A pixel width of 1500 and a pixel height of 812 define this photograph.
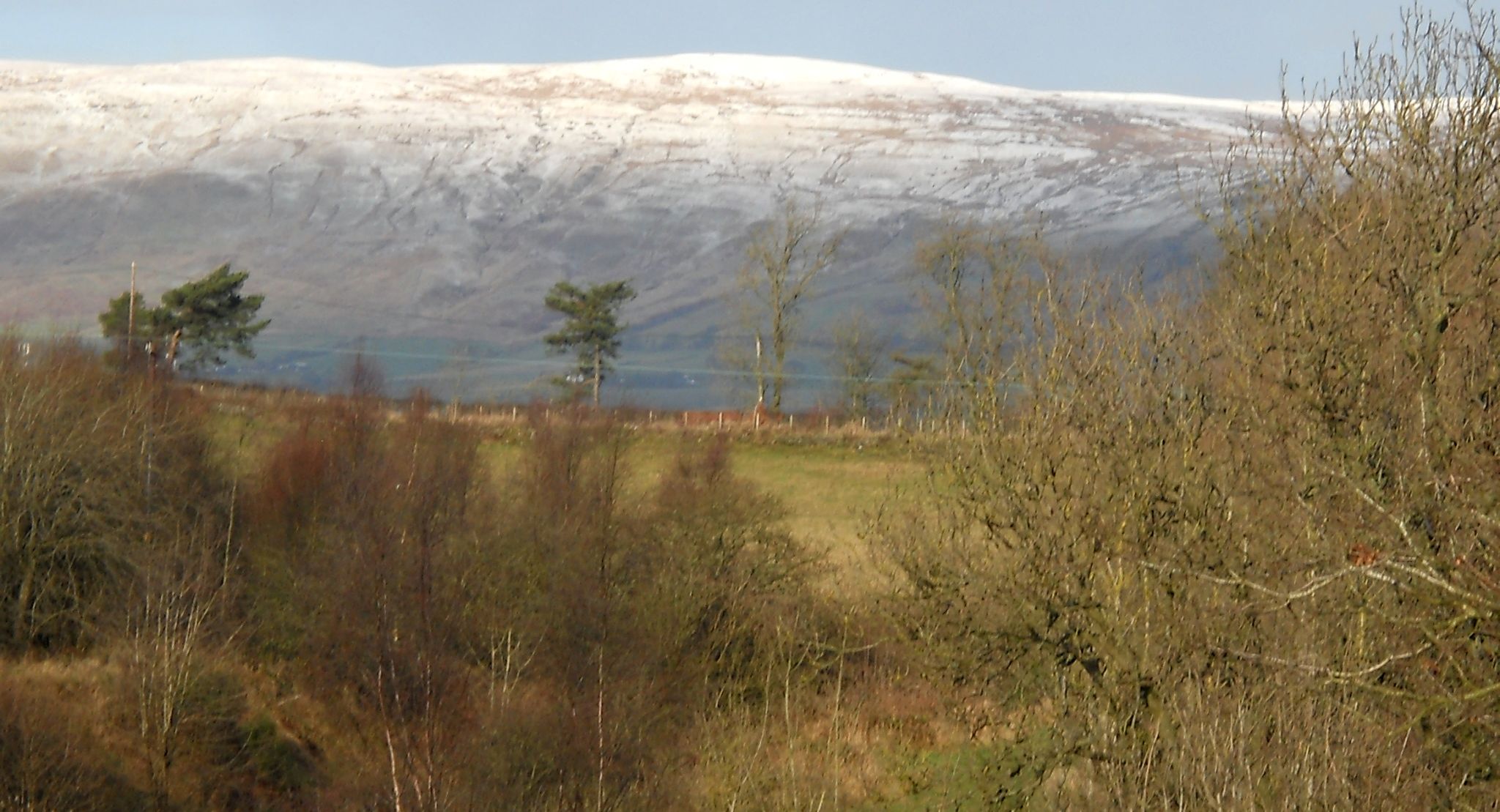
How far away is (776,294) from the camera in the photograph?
190ft

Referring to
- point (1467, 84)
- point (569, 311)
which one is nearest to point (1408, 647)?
point (1467, 84)

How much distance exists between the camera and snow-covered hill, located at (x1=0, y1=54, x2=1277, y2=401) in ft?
452

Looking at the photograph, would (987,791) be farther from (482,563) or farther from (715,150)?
(715,150)

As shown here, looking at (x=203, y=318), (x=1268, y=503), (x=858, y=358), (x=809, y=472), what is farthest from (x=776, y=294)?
(x=1268, y=503)

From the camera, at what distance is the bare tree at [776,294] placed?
54719 millimetres

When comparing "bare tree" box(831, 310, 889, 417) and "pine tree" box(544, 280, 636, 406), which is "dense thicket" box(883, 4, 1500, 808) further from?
"pine tree" box(544, 280, 636, 406)

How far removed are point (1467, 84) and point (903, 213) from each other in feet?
461

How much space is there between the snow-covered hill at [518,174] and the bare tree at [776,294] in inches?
2349

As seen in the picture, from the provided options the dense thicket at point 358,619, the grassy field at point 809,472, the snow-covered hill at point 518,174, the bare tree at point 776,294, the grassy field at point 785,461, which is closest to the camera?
the dense thicket at point 358,619

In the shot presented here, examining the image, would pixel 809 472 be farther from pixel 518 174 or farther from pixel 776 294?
pixel 518 174

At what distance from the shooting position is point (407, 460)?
1320 inches

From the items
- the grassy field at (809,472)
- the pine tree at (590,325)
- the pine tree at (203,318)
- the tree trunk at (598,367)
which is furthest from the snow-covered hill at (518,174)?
the grassy field at (809,472)

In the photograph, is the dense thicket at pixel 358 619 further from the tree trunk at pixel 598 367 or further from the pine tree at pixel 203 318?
the tree trunk at pixel 598 367

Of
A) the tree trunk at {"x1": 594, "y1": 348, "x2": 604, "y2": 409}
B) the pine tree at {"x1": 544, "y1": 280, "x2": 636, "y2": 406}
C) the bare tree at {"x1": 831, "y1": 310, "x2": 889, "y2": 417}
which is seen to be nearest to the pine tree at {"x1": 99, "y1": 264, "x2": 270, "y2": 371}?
the tree trunk at {"x1": 594, "y1": 348, "x2": 604, "y2": 409}
